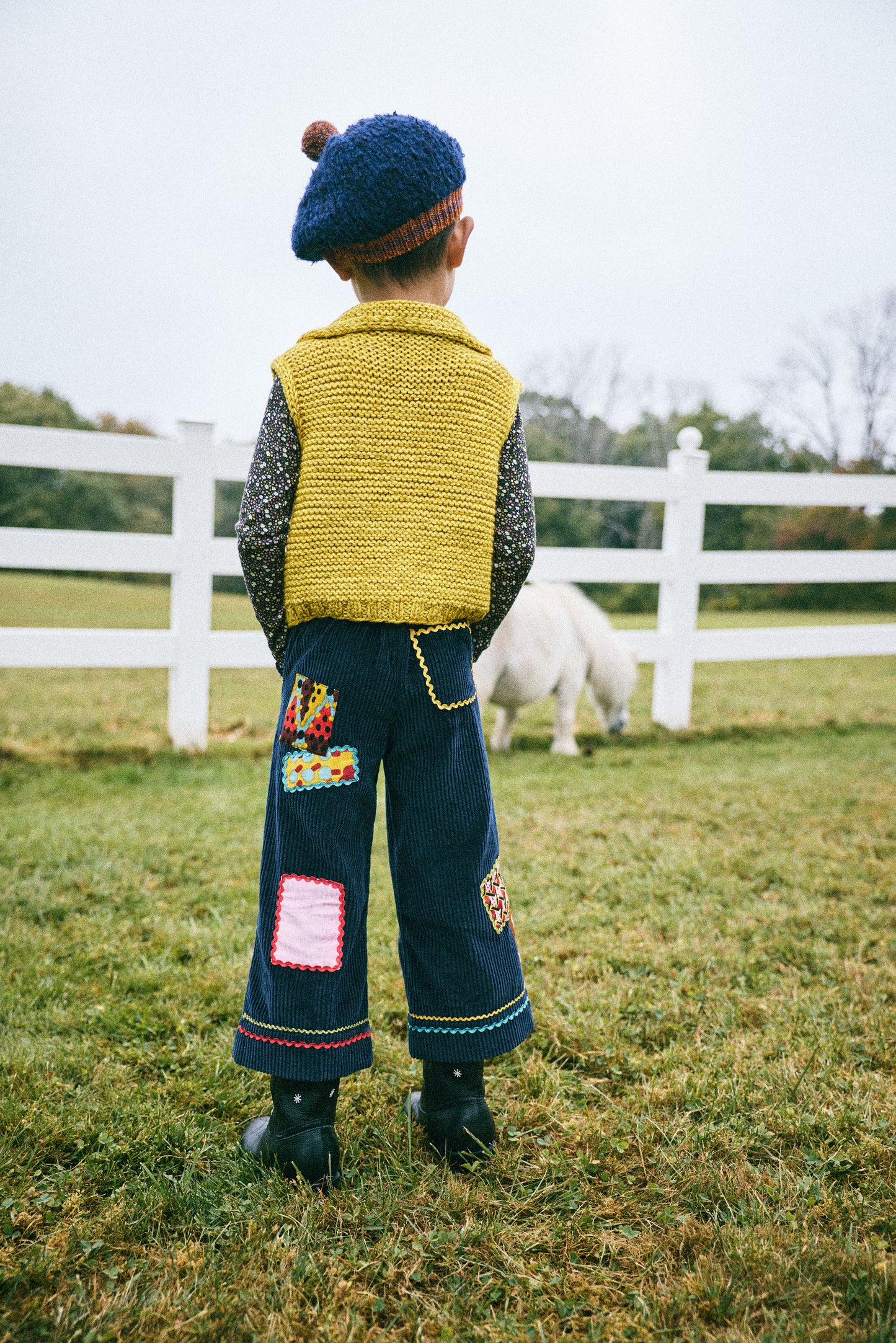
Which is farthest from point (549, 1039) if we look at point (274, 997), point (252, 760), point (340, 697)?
point (252, 760)

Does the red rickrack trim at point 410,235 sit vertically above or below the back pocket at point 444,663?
above

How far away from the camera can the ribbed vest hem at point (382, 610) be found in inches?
55.9

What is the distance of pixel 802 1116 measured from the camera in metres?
1.65

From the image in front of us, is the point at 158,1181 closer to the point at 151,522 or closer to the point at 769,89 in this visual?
the point at 769,89

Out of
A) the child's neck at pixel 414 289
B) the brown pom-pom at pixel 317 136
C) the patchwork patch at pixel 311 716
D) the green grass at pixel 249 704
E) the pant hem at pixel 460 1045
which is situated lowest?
the green grass at pixel 249 704

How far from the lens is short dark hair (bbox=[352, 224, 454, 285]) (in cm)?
145

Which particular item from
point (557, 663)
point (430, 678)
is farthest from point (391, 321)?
point (557, 663)

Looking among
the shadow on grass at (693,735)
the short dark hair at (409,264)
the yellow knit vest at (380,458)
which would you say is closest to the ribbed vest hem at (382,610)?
the yellow knit vest at (380,458)

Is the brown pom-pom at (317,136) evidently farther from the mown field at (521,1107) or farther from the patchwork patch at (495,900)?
the mown field at (521,1107)

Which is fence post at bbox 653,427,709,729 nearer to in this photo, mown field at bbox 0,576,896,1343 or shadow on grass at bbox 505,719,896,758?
shadow on grass at bbox 505,719,896,758

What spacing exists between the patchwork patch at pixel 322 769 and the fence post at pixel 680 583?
426 cm

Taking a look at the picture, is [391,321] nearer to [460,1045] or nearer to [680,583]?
[460,1045]

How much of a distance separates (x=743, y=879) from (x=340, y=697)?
2091 mm

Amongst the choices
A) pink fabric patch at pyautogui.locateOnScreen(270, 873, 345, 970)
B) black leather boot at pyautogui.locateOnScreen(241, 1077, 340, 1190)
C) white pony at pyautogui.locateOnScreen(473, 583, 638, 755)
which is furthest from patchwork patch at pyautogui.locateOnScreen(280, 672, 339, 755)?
white pony at pyautogui.locateOnScreen(473, 583, 638, 755)
